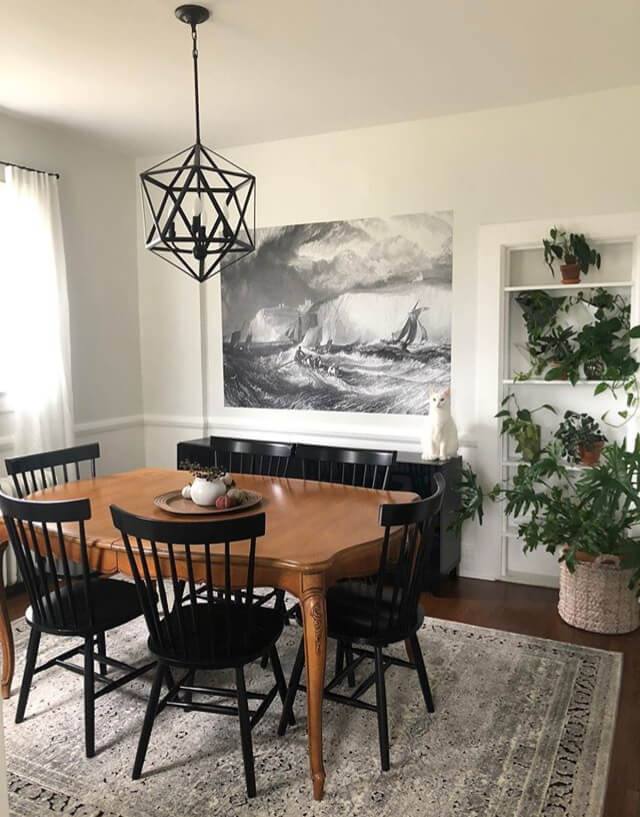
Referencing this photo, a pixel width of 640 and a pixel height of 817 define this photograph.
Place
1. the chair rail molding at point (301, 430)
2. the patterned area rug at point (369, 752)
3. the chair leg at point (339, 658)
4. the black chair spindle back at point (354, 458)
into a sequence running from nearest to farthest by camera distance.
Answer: the patterned area rug at point (369, 752)
the chair leg at point (339, 658)
the black chair spindle back at point (354, 458)
the chair rail molding at point (301, 430)

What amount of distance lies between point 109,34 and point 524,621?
3415 mm

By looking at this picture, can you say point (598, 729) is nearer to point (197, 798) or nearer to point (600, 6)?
point (197, 798)

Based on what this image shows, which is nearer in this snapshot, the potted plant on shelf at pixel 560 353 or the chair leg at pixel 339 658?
the chair leg at pixel 339 658

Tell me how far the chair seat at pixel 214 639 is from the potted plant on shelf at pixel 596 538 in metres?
A: 1.64

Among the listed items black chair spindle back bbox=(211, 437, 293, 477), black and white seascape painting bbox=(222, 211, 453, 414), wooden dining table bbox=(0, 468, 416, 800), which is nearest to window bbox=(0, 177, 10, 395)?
wooden dining table bbox=(0, 468, 416, 800)

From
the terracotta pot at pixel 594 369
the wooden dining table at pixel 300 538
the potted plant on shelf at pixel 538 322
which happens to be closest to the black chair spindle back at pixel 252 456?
the wooden dining table at pixel 300 538

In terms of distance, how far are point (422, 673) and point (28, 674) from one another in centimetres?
151

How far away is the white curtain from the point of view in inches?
156

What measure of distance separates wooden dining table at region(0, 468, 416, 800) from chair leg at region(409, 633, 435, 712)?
0.40 m

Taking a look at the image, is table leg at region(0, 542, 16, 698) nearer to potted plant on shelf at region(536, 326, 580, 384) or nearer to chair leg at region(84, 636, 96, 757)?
chair leg at region(84, 636, 96, 757)

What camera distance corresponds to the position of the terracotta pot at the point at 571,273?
3.69 meters

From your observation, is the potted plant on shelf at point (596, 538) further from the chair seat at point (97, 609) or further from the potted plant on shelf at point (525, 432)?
the chair seat at point (97, 609)

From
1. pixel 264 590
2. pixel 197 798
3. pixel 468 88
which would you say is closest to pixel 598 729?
pixel 197 798

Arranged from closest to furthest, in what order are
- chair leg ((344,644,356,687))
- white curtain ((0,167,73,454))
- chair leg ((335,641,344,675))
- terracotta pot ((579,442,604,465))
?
chair leg ((344,644,356,687))
chair leg ((335,641,344,675))
terracotta pot ((579,442,604,465))
white curtain ((0,167,73,454))
